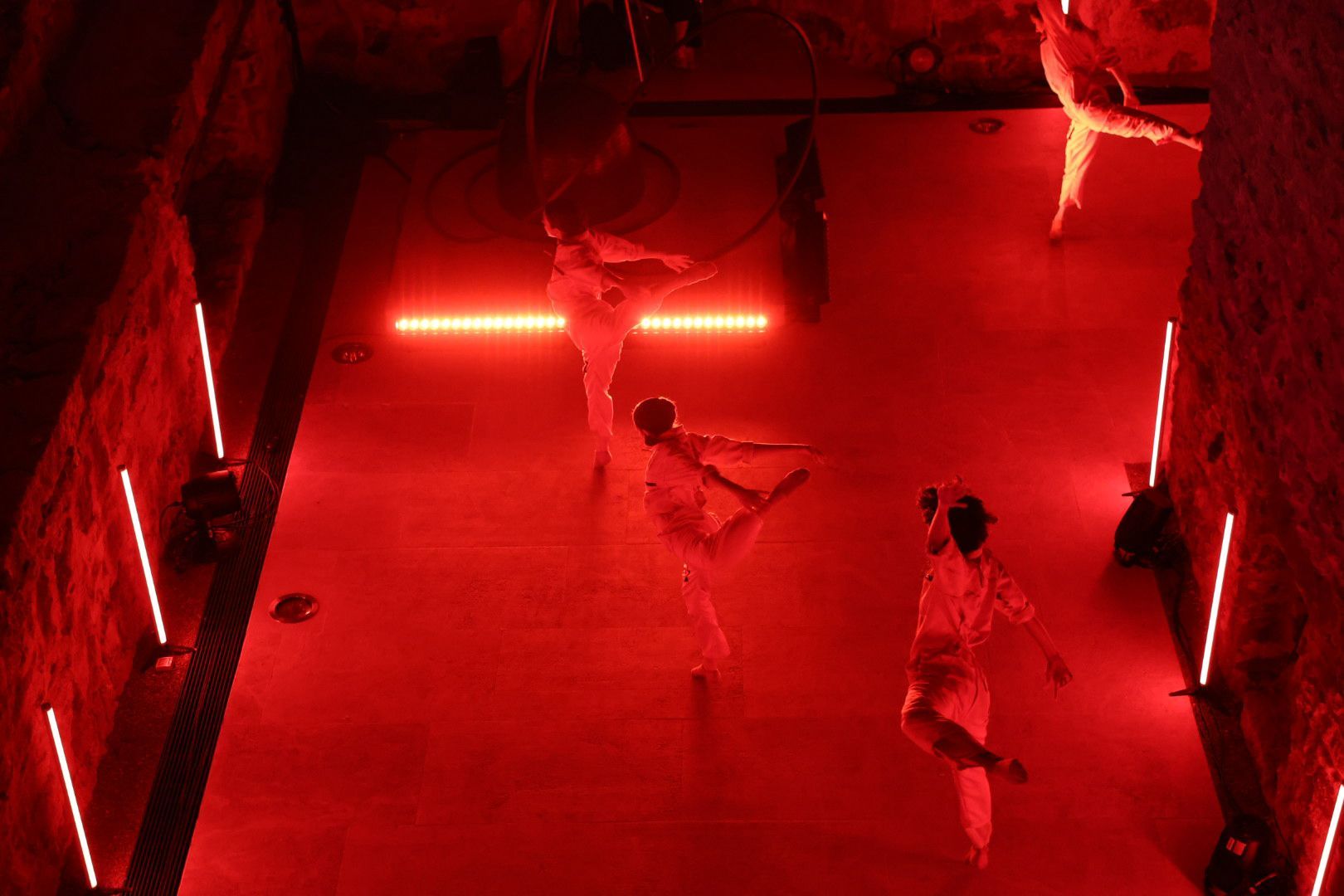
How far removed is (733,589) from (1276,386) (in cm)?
262

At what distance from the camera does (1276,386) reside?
5941 millimetres

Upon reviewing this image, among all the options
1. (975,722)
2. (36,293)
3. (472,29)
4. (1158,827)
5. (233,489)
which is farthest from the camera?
(472,29)

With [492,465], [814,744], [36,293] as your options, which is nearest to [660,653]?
[814,744]

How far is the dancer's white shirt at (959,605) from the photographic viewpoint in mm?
5652

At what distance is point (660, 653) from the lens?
6945mm

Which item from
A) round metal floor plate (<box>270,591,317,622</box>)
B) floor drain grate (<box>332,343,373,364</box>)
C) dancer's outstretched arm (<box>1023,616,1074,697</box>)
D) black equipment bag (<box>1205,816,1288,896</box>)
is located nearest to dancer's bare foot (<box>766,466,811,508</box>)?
dancer's outstretched arm (<box>1023,616,1074,697</box>)

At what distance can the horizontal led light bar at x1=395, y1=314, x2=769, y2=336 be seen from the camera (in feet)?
29.5

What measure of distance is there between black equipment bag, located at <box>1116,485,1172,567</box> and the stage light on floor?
1.88 metres

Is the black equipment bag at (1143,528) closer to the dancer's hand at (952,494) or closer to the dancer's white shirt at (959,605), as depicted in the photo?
the dancer's white shirt at (959,605)

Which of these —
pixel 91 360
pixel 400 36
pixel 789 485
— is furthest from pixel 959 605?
pixel 400 36

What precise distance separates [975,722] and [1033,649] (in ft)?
4.24

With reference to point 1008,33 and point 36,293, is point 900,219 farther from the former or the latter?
point 36,293

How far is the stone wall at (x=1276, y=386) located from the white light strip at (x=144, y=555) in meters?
4.73

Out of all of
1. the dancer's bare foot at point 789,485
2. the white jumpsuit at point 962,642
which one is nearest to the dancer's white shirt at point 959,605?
the white jumpsuit at point 962,642
